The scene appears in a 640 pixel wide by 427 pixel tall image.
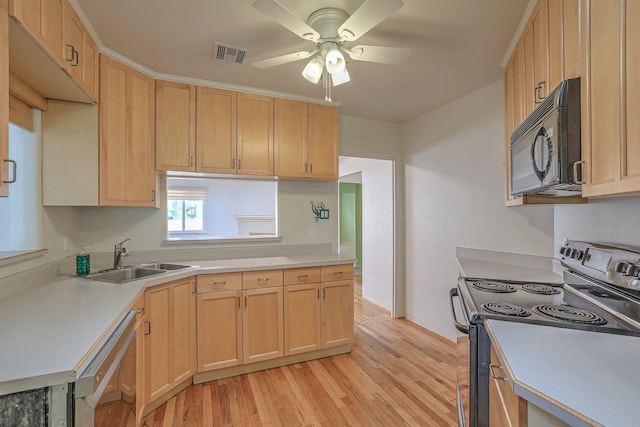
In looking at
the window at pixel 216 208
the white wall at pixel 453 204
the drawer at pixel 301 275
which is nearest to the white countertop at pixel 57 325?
the drawer at pixel 301 275

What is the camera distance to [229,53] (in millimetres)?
2154

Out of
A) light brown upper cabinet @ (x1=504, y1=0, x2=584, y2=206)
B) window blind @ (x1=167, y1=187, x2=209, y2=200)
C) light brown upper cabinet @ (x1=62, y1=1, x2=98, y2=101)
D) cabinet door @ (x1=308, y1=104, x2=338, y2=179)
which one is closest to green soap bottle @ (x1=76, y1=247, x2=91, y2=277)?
light brown upper cabinet @ (x1=62, y1=1, x2=98, y2=101)

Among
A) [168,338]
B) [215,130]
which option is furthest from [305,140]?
[168,338]

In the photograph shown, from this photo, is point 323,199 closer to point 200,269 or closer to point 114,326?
point 200,269

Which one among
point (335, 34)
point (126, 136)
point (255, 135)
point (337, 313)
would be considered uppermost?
point (335, 34)

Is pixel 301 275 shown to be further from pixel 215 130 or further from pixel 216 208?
pixel 216 208

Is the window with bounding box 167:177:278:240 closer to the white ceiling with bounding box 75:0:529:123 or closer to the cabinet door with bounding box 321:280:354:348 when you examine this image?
the cabinet door with bounding box 321:280:354:348

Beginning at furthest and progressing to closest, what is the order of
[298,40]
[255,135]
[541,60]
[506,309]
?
[255,135] < [298,40] < [541,60] < [506,309]

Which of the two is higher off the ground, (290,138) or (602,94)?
(290,138)

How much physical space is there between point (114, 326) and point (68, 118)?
159cm

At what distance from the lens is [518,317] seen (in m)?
1.19

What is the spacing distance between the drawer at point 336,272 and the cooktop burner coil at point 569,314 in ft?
5.38

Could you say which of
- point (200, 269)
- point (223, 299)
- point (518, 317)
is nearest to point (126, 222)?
point (200, 269)

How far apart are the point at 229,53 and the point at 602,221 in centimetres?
253
